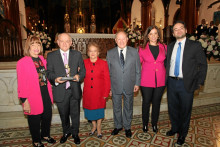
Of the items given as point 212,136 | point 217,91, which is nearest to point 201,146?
point 212,136

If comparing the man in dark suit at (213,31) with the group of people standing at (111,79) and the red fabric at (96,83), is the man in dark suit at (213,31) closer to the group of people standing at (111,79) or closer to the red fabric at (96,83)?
the group of people standing at (111,79)

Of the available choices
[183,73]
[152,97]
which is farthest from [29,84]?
[183,73]

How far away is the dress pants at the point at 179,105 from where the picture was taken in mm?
2273

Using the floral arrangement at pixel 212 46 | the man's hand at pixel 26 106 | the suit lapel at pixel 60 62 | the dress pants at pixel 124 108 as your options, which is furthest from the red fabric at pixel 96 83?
the floral arrangement at pixel 212 46

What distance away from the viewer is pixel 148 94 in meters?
2.50

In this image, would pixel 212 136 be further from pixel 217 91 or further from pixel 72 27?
pixel 72 27

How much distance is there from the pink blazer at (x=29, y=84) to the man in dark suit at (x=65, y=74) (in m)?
0.20

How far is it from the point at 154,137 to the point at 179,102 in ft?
2.36

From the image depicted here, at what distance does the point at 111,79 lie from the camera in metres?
2.45

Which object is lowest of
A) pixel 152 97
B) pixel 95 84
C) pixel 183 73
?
pixel 152 97

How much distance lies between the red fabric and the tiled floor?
0.58 metres

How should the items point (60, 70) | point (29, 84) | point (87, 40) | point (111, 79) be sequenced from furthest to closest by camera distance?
point (87, 40) → point (111, 79) → point (60, 70) → point (29, 84)

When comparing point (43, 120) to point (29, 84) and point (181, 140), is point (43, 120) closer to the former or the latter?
point (29, 84)

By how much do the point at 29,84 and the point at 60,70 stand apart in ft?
1.44
